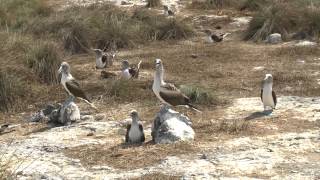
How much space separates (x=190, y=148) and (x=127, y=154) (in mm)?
941

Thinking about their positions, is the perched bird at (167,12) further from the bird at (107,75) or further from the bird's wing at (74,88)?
the bird's wing at (74,88)

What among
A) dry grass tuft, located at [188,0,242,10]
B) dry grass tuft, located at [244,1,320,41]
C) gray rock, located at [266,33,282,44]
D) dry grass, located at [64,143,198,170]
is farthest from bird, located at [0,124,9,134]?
dry grass tuft, located at [188,0,242,10]

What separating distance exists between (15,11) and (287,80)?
1096 centimetres

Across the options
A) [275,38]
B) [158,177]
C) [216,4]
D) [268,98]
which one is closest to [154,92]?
[268,98]

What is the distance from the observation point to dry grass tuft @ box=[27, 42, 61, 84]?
15.7 metres

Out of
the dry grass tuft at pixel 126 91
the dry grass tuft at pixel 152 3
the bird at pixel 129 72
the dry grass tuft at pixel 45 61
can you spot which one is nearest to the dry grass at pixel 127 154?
the dry grass tuft at pixel 126 91

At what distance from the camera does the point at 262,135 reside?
10906mm

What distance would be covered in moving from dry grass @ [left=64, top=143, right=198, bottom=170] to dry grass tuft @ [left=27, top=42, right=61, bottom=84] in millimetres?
5206

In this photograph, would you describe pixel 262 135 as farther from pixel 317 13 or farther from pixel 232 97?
pixel 317 13

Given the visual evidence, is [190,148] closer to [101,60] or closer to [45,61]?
[45,61]

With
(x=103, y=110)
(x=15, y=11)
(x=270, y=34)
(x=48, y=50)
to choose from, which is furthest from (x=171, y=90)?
(x=15, y=11)

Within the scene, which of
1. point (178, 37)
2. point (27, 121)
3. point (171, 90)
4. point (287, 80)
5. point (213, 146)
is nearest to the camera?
point (213, 146)

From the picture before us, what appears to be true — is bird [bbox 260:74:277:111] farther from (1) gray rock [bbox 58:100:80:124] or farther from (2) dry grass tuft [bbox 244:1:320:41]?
(2) dry grass tuft [bbox 244:1:320:41]

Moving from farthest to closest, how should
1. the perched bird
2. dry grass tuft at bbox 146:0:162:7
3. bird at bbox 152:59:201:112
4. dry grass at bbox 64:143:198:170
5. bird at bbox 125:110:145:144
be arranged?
1. dry grass tuft at bbox 146:0:162:7
2. the perched bird
3. bird at bbox 152:59:201:112
4. bird at bbox 125:110:145:144
5. dry grass at bbox 64:143:198:170
